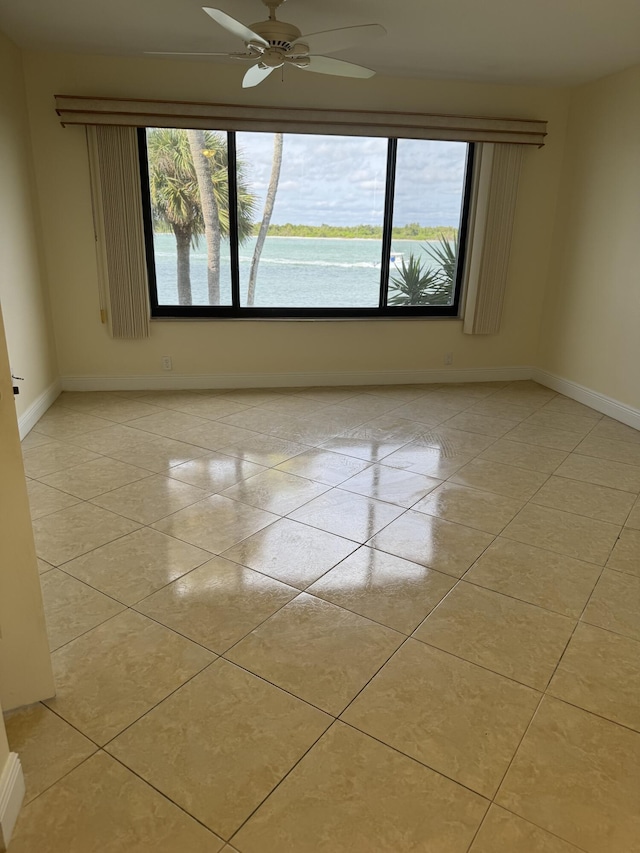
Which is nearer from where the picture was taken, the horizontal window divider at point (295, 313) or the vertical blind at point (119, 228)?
the vertical blind at point (119, 228)

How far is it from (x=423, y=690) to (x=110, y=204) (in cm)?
425

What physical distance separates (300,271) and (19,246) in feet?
7.41

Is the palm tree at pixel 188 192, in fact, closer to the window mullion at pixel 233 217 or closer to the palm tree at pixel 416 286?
the window mullion at pixel 233 217

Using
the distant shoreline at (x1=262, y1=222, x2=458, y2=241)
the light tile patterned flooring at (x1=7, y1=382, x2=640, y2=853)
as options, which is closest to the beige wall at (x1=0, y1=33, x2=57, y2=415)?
the light tile patterned flooring at (x1=7, y1=382, x2=640, y2=853)

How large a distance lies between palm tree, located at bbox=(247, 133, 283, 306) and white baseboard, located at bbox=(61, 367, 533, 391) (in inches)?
28.4

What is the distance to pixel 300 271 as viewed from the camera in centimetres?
517

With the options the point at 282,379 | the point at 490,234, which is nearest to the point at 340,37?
the point at 490,234

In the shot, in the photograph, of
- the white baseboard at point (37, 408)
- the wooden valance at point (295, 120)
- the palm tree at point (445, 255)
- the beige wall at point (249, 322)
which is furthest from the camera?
the palm tree at point (445, 255)

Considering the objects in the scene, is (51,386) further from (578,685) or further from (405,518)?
(578,685)

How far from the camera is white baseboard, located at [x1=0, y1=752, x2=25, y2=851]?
127 cm

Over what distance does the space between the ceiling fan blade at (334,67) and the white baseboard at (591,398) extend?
3055 millimetres

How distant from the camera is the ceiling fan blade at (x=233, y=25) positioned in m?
2.57

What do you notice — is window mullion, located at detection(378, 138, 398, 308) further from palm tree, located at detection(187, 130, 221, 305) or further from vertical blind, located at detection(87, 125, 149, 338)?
vertical blind, located at detection(87, 125, 149, 338)

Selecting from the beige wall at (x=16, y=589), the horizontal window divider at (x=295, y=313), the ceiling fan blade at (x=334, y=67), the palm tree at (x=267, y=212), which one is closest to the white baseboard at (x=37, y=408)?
the horizontal window divider at (x=295, y=313)
